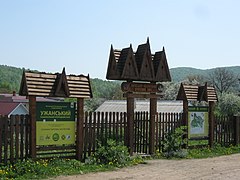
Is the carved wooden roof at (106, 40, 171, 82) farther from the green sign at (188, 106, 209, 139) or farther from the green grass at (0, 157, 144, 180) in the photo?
the green grass at (0, 157, 144, 180)

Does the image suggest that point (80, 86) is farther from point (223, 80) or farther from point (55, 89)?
point (223, 80)

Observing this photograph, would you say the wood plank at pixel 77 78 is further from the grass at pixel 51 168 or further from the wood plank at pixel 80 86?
the grass at pixel 51 168

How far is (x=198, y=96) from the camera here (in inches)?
703

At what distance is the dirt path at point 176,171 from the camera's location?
10984 millimetres

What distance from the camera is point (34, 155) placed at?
1166 cm

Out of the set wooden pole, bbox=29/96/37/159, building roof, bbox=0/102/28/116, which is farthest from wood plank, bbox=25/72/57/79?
Answer: building roof, bbox=0/102/28/116

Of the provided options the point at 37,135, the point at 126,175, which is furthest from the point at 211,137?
the point at 37,135

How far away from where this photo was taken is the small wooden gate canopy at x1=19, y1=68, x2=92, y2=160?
11.7 metres

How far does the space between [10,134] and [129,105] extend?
5.04m

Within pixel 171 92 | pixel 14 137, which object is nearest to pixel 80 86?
pixel 14 137

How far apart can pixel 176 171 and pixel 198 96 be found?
642 cm

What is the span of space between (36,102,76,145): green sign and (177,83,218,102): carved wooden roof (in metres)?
6.17

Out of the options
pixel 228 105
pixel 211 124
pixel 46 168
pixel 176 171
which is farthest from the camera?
pixel 228 105

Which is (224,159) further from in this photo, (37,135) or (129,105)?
(37,135)
